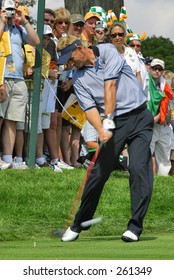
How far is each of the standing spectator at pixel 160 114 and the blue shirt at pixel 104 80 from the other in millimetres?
6402

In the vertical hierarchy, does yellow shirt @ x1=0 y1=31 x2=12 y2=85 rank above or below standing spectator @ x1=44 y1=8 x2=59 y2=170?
above

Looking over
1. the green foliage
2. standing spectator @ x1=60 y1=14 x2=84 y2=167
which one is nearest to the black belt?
standing spectator @ x1=60 y1=14 x2=84 y2=167

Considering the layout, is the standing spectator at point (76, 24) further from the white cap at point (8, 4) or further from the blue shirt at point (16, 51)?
the white cap at point (8, 4)

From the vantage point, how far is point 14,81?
15.9 metres

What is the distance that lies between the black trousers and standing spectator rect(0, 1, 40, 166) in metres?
4.25

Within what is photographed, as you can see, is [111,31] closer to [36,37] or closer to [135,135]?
[36,37]

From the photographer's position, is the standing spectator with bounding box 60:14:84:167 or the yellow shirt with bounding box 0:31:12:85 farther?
the standing spectator with bounding box 60:14:84:167

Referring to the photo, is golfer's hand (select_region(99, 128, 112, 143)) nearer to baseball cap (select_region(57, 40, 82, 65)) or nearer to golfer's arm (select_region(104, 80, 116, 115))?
golfer's arm (select_region(104, 80, 116, 115))

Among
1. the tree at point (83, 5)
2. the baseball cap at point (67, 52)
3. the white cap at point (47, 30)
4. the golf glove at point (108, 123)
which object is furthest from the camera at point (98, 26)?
the golf glove at point (108, 123)

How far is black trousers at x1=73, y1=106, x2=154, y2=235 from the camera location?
11.6 metres

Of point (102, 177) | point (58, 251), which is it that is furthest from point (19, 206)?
point (58, 251)

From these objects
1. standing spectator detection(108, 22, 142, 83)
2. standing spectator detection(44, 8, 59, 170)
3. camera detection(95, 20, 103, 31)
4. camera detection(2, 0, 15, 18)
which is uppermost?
camera detection(2, 0, 15, 18)
